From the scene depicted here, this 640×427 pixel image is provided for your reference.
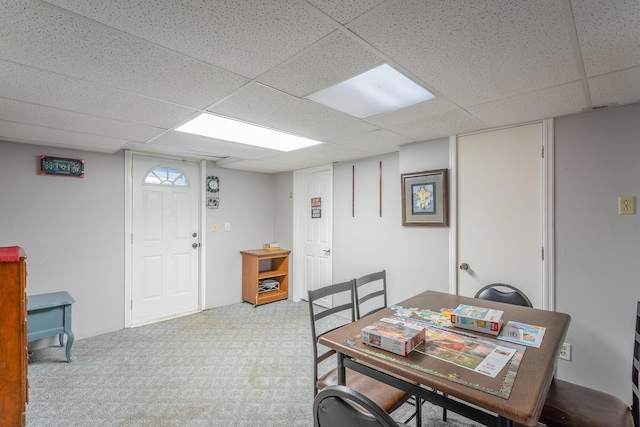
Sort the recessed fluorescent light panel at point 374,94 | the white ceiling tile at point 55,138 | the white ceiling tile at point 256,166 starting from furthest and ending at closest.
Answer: the white ceiling tile at point 256,166 → the white ceiling tile at point 55,138 → the recessed fluorescent light panel at point 374,94

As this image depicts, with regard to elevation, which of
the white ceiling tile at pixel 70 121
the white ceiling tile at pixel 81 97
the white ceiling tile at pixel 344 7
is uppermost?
the white ceiling tile at pixel 344 7

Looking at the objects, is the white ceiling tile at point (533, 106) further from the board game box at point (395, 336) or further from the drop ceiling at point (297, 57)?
the board game box at point (395, 336)

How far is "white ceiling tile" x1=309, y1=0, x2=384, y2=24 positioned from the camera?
1069 mm

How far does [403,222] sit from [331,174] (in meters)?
1.48

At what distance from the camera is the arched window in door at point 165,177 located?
3.95 m

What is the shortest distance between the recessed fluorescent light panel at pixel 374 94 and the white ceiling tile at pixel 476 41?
15 centimetres

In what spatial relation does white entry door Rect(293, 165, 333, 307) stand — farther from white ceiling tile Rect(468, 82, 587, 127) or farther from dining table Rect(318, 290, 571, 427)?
dining table Rect(318, 290, 571, 427)

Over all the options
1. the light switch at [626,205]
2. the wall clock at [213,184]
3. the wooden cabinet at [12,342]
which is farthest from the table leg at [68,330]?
the light switch at [626,205]

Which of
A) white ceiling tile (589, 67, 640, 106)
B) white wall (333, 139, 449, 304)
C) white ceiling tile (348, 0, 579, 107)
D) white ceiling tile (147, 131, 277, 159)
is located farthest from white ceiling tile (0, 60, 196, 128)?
white ceiling tile (589, 67, 640, 106)

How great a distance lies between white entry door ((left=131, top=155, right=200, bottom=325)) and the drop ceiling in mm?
1545

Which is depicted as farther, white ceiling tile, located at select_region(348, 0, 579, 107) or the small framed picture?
the small framed picture

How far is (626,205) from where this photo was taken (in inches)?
79.7

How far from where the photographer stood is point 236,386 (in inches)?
97.1

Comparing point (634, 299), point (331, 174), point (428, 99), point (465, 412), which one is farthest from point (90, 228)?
point (634, 299)
